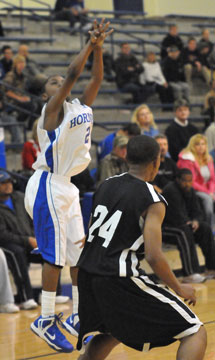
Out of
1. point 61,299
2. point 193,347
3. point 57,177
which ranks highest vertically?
point 57,177

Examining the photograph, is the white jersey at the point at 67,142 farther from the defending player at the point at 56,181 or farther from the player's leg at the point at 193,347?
the player's leg at the point at 193,347

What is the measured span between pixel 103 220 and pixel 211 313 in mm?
3060

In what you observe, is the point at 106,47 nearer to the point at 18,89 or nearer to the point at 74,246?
the point at 18,89

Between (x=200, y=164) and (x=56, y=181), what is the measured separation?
4754mm

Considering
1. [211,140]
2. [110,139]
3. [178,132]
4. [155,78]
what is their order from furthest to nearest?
[155,78] < [178,132] < [211,140] < [110,139]

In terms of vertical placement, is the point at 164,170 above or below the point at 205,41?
below

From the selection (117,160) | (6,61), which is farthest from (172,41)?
(117,160)

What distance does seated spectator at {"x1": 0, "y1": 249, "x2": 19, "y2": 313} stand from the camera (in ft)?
22.8

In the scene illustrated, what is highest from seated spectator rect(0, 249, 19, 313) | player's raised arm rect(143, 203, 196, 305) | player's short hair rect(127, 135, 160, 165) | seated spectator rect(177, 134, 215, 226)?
player's short hair rect(127, 135, 160, 165)

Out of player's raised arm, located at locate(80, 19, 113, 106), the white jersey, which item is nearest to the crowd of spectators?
player's raised arm, located at locate(80, 19, 113, 106)

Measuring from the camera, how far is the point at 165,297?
3752mm

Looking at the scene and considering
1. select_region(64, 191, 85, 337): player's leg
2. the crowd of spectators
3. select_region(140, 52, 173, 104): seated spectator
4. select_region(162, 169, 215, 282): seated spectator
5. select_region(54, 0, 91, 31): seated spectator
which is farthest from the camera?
select_region(54, 0, 91, 31): seated spectator

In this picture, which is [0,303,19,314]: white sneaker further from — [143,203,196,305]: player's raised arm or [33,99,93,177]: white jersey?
[143,203,196,305]: player's raised arm

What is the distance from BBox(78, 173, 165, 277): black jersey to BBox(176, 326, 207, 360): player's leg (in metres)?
0.41
